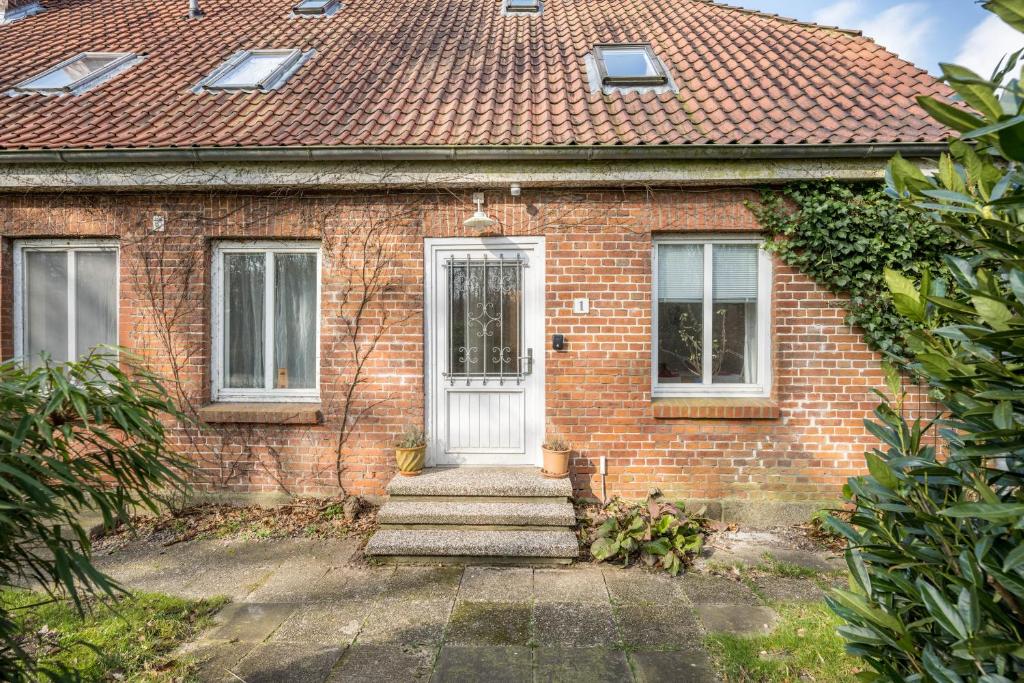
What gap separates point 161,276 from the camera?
5207 mm

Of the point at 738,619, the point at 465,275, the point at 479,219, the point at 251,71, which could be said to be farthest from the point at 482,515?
the point at 251,71

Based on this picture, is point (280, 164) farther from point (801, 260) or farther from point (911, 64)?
point (911, 64)

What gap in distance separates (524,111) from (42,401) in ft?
15.4

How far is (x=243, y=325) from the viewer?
17.8 feet

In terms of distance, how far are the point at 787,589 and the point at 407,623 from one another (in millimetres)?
2732

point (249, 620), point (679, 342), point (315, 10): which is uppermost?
point (315, 10)

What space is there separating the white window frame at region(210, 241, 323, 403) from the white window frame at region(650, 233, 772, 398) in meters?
3.41

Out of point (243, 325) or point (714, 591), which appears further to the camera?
point (243, 325)

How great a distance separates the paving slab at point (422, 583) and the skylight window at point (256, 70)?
5.41 meters

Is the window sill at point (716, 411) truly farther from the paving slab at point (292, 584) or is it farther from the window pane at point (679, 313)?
the paving slab at point (292, 584)

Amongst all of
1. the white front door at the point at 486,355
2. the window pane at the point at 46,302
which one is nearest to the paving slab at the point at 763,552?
the white front door at the point at 486,355

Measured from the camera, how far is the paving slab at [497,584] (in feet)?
12.2

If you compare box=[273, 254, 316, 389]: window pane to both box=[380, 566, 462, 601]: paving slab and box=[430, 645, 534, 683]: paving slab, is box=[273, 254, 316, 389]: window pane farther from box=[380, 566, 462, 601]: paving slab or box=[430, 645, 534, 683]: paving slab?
box=[430, 645, 534, 683]: paving slab

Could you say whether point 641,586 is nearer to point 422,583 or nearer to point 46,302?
point 422,583
